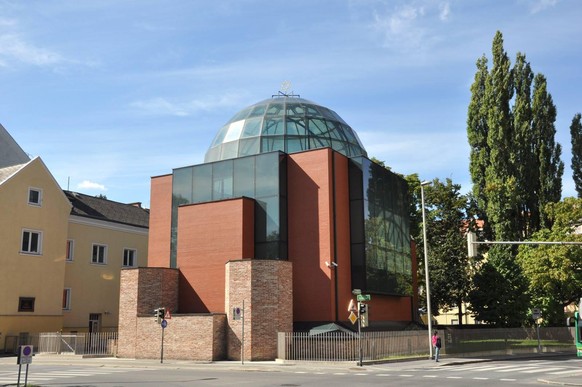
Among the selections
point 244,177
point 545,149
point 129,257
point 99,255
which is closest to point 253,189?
point 244,177

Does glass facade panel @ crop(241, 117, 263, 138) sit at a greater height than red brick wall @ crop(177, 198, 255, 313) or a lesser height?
greater

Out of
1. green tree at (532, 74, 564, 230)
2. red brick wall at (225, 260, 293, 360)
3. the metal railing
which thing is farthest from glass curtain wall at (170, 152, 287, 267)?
green tree at (532, 74, 564, 230)

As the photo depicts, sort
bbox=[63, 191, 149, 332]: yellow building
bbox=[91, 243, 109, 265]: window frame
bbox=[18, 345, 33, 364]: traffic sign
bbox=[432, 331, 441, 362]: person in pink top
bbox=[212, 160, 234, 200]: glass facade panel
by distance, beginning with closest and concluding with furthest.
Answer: bbox=[18, 345, 33, 364]: traffic sign → bbox=[432, 331, 441, 362]: person in pink top → bbox=[212, 160, 234, 200]: glass facade panel → bbox=[63, 191, 149, 332]: yellow building → bbox=[91, 243, 109, 265]: window frame

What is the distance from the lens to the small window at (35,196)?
41.3 meters

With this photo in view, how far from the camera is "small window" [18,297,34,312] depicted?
39156 millimetres

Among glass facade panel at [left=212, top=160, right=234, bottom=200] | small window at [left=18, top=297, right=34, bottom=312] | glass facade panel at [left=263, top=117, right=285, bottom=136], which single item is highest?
glass facade panel at [left=263, top=117, right=285, bottom=136]

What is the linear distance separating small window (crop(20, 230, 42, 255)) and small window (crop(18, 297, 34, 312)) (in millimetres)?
3279

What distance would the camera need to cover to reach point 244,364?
87.8ft

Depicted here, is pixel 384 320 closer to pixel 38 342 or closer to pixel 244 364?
pixel 244 364

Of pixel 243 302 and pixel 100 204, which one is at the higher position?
pixel 100 204

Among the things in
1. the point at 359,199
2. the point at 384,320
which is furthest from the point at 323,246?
the point at 384,320

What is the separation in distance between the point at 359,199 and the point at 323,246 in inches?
157

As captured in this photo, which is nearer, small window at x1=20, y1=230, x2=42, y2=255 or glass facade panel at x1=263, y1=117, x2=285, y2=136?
glass facade panel at x1=263, y1=117, x2=285, y2=136

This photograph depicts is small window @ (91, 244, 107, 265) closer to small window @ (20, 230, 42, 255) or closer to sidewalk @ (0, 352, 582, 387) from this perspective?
small window @ (20, 230, 42, 255)
